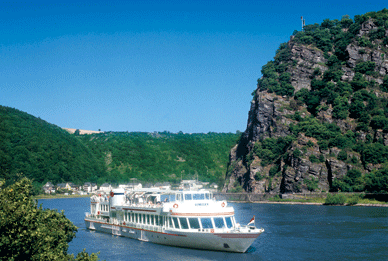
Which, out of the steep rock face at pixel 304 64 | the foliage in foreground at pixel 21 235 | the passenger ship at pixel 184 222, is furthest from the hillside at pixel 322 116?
the foliage in foreground at pixel 21 235

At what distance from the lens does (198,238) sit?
43.7 meters

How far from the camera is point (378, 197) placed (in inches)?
4289

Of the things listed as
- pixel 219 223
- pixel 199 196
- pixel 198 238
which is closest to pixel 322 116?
pixel 199 196

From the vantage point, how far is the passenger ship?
139 ft

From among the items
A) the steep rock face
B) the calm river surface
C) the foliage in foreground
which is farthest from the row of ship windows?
the steep rock face

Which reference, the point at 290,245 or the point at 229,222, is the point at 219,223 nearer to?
the point at 229,222

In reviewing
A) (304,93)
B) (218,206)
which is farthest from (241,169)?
(218,206)

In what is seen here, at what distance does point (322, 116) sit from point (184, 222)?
11124 cm

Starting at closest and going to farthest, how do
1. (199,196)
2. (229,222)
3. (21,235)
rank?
(21,235) → (229,222) → (199,196)

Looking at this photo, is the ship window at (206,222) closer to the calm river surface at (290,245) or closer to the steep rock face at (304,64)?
the calm river surface at (290,245)

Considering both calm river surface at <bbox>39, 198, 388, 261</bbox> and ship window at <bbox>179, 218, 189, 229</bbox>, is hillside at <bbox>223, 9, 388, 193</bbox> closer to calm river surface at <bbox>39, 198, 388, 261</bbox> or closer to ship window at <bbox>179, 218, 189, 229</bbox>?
calm river surface at <bbox>39, 198, 388, 261</bbox>

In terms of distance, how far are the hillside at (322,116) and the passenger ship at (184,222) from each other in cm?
7911

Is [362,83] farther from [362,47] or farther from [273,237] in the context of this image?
[273,237]

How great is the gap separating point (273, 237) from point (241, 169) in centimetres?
10760
